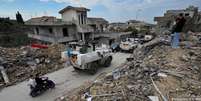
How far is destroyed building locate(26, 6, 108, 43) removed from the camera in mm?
22156

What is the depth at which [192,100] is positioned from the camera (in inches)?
170

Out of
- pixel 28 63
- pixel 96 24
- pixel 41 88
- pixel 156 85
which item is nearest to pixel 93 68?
pixel 41 88

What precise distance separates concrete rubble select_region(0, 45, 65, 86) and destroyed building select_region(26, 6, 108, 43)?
23.3 feet

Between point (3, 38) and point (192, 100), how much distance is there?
21.7 meters

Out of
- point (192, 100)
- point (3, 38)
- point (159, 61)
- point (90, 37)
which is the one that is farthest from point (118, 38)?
point (192, 100)

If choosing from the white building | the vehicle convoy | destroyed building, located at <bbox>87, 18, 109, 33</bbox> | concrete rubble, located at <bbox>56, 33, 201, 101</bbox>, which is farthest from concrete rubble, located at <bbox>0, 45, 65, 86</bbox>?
destroyed building, located at <bbox>87, 18, 109, 33</bbox>

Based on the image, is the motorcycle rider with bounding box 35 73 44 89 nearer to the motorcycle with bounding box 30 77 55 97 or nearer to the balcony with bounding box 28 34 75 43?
the motorcycle with bounding box 30 77 55 97

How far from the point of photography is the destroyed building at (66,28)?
72.7ft

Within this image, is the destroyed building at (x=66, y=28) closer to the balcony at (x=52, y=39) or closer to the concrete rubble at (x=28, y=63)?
the balcony at (x=52, y=39)

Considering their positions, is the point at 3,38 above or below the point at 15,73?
above

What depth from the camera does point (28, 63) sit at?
1227 cm

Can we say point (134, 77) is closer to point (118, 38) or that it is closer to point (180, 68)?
point (180, 68)

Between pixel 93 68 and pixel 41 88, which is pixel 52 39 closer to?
pixel 93 68

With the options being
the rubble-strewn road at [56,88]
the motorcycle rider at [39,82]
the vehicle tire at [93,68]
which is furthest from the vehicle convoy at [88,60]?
the motorcycle rider at [39,82]
